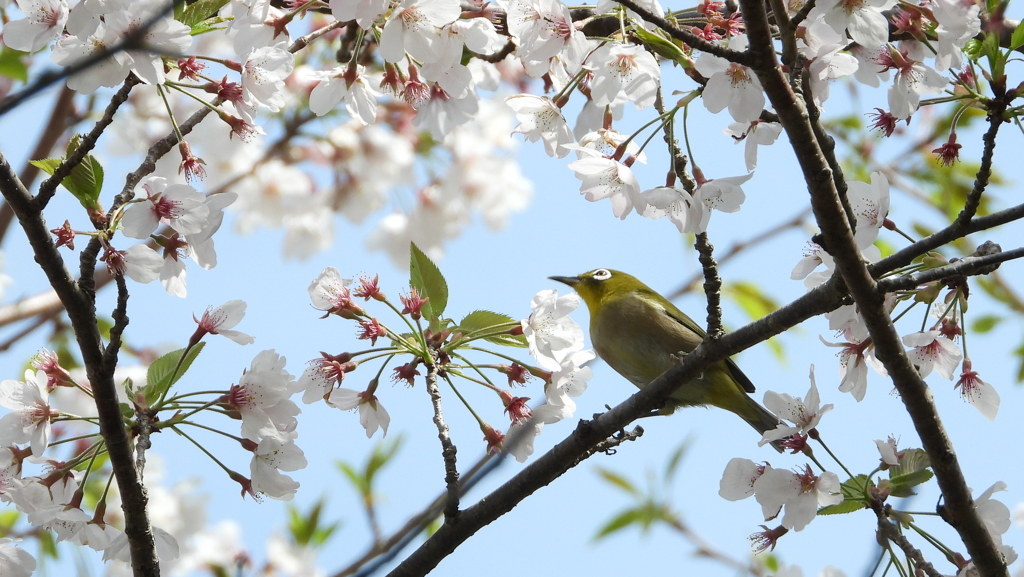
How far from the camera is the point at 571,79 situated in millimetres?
2938

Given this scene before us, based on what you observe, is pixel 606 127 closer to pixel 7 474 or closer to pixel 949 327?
pixel 949 327

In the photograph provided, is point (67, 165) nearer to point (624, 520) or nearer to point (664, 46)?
point (664, 46)

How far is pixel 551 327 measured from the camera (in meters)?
2.90

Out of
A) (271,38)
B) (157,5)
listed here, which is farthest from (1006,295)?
(157,5)

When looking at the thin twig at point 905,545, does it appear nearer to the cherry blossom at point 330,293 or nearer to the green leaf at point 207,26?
the cherry blossom at point 330,293

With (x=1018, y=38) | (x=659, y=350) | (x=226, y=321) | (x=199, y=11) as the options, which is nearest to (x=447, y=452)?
(x=226, y=321)

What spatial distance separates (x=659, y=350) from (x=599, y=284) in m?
0.89

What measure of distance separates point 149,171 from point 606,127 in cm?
145

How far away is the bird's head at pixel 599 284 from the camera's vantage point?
545cm

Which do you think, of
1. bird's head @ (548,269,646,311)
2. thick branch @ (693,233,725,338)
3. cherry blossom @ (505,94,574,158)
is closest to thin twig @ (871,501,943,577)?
thick branch @ (693,233,725,338)

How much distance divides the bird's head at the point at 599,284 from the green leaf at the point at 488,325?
96.3 inches

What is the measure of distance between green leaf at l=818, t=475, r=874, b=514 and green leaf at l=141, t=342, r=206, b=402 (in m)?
2.02

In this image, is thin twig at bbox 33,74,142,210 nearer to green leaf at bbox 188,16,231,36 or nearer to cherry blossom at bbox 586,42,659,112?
green leaf at bbox 188,16,231,36

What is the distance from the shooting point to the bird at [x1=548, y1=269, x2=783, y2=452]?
4.65m
